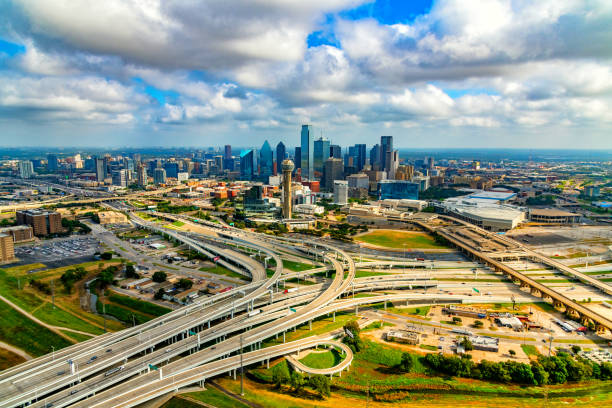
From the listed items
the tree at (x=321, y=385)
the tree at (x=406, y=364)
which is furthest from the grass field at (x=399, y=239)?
the tree at (x=321, y=385)

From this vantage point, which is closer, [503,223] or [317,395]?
[317,395]

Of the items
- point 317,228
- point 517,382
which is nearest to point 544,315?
point 517,382

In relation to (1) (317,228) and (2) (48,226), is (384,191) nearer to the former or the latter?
(1) (317,228)

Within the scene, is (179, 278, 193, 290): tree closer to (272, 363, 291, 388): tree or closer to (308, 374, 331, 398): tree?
(272, 363, 291, 388): tree

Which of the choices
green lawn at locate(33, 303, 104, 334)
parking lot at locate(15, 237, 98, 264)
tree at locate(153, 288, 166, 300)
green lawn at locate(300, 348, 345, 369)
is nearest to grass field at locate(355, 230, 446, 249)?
green lawn at locate(300, 348, 345, 369)

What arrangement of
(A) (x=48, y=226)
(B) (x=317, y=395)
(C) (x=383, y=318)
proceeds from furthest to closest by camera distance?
(A) (x=48, y=226) < (C) (x=383, y=318) < (B) (x=317, y=395)

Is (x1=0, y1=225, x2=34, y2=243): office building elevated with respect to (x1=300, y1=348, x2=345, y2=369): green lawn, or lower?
elevated
